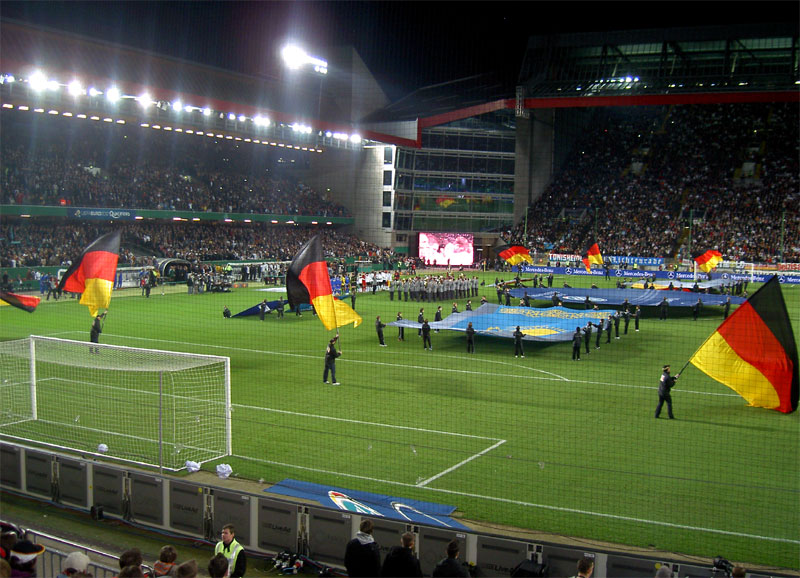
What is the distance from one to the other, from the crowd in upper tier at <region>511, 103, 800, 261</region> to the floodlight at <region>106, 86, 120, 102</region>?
2163 cm

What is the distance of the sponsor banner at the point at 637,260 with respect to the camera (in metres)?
34.4

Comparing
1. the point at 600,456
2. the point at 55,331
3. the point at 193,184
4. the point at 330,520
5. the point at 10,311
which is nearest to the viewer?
the point at 330,520

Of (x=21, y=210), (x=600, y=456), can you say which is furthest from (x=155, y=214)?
(x=600, y=456)

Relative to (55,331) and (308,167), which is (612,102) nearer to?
(308,167)

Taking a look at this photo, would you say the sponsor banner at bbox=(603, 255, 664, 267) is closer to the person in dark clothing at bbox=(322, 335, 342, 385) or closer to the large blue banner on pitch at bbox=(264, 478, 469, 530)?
the person in dark clothing at bbox=(322, 335, 342, 385)

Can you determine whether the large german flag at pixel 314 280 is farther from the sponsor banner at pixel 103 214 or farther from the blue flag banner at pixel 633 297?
the sponsor banner at pixel 103 214

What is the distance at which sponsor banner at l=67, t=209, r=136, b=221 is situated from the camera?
27547mm

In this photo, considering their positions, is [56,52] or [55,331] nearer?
[55,331]

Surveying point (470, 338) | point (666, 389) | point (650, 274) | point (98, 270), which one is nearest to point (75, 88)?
point (98, 270)

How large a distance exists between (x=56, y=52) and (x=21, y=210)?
5740 mm

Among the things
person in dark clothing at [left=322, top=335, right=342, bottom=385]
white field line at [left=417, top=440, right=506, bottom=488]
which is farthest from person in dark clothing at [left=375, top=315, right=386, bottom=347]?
white field line at [left=417, top=440, right=506, bottom=488]

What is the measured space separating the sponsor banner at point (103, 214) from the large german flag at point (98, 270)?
16.0 metres

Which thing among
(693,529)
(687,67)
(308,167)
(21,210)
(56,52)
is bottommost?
(693,529)

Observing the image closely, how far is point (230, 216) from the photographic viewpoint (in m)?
30.8
